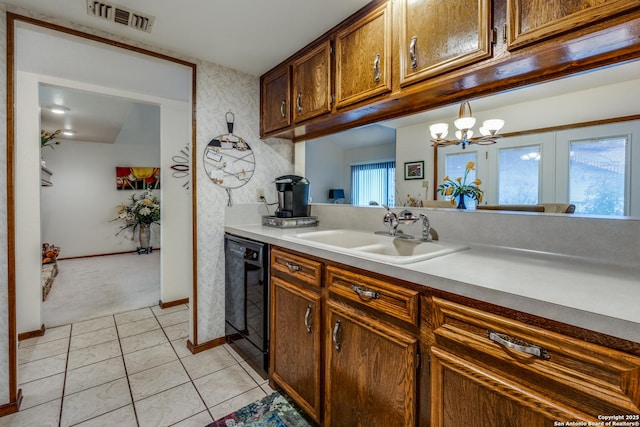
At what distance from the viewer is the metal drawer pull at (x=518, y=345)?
706mm

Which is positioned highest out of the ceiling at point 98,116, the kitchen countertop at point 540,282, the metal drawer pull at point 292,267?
the ceiling at point 98,116

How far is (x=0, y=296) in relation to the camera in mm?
1529

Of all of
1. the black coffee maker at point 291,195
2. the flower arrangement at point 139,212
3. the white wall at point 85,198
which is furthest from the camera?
the flower arrangement at point 139,212

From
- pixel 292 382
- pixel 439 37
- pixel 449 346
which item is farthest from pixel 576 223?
pixel 292 382

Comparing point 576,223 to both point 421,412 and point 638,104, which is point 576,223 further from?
point 421,412

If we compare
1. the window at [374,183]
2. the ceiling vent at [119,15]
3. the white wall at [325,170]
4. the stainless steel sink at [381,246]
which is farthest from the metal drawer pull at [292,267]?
the ceiling vent at [119,15]

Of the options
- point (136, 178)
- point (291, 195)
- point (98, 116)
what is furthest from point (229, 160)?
point (136, 178)

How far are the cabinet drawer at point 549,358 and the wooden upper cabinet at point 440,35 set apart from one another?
3.15 ft

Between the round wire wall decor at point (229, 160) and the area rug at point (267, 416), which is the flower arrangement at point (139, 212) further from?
the area rug at point (267, 416)

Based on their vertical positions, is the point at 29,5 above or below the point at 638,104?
above

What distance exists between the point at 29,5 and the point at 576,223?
2859 millimetres

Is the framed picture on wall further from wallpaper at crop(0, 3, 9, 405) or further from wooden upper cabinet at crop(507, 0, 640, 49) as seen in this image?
wallpaper at crop(0, 3, 9, 405)

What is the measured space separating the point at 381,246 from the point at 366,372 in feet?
2.14

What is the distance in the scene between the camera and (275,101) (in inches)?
89.0
